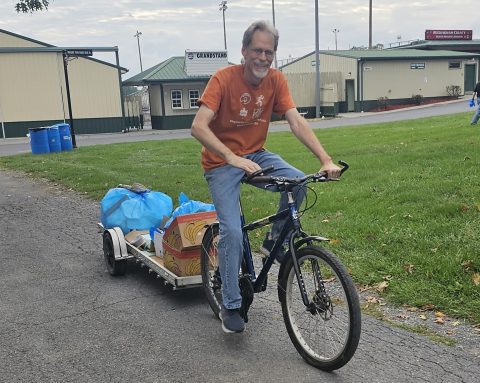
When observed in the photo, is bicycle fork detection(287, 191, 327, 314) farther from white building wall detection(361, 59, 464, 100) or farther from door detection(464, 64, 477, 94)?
door detection(464, 64, 477, 94)

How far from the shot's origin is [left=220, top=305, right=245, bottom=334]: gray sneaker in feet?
11.9

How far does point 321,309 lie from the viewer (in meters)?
3.29

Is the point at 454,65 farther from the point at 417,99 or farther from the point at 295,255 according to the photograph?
the point at 295,255

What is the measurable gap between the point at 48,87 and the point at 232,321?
31.1 metres

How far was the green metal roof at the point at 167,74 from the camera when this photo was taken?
34.5 metres

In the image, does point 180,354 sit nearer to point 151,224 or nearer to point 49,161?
point 151,224

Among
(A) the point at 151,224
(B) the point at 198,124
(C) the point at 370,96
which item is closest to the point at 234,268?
(B) the point at 198,124

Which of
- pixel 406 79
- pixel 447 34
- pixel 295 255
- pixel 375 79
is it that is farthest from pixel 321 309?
pixel 447 34

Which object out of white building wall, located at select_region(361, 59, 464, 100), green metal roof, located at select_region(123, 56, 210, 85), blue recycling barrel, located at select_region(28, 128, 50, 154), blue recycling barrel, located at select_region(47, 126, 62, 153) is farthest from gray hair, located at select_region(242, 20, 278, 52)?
white building wall, located at select_region(361, 59, 464, 100)

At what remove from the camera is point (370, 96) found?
39.6 m

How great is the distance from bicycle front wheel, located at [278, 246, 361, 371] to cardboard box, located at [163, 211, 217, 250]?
1138 mm

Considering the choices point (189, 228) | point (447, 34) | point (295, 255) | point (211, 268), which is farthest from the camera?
point (447, 34)

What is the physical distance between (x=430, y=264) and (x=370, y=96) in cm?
3671

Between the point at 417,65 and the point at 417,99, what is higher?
the point at 417,65
